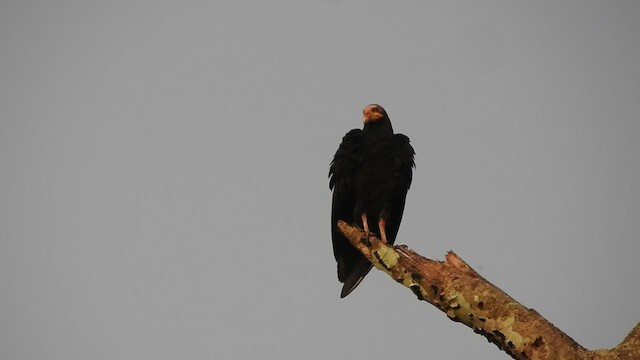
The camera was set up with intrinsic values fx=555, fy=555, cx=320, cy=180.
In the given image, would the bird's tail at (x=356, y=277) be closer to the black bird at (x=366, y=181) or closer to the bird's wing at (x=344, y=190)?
the black bird at (x=366, y=181)

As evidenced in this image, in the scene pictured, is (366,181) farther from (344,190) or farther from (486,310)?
(486,310)

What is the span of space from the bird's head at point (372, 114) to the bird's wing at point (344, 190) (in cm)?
19

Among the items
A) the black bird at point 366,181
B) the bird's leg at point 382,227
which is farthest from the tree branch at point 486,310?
the black bird at point 366,181

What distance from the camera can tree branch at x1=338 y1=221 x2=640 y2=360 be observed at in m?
2.99

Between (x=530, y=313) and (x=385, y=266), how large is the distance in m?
1.41

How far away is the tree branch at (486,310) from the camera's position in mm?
2994

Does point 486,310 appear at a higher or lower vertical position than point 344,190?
lower

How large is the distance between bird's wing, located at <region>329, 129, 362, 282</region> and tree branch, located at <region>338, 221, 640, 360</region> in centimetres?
229

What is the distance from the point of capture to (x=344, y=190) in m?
6.79

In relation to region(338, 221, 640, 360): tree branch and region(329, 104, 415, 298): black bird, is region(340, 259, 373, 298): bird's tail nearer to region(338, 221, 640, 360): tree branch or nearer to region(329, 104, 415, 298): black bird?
region(329, 104, 415, 298): black bird

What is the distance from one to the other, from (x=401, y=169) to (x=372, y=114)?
759 millimetres

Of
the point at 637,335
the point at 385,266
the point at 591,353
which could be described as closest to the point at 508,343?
the point at 591,353

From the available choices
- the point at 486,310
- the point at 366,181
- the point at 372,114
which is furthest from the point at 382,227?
the point at 486,310

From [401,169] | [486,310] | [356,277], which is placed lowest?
[486,310]
